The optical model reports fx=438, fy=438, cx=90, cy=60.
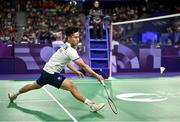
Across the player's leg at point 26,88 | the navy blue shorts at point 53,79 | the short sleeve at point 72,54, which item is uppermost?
the short sleeve at point 72,54

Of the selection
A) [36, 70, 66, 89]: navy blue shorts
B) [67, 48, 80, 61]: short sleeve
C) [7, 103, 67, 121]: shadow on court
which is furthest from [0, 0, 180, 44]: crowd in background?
[67, 48, 80, 61]: short sleeve

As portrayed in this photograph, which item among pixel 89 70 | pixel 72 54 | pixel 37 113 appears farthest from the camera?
Result: pixel 37 113

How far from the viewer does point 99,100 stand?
1109 centimetres

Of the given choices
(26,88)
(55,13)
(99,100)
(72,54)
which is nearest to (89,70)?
(72,54)

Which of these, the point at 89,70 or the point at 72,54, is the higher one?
the point at 72,54

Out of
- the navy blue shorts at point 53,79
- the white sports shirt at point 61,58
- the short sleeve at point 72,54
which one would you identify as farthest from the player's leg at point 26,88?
the short sleeve at point 72,54

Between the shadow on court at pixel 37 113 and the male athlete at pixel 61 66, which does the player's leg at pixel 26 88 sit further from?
the male athlete at pixel 61 66

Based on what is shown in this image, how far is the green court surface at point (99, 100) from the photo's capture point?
877cm

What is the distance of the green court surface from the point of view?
8.77 meters

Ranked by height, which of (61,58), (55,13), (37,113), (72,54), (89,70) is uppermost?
(55,13)

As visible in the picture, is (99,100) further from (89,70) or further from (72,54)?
(89,70)

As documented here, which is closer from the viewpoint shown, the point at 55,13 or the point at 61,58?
the point at 61,58

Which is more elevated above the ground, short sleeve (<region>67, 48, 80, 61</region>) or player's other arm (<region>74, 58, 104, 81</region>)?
short sleeve (<region>67, 48, 80, 61</region>)

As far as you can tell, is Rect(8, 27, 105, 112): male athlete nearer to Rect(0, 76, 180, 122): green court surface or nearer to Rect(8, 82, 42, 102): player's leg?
Rect(0, 76, 180, 122): green court surface
